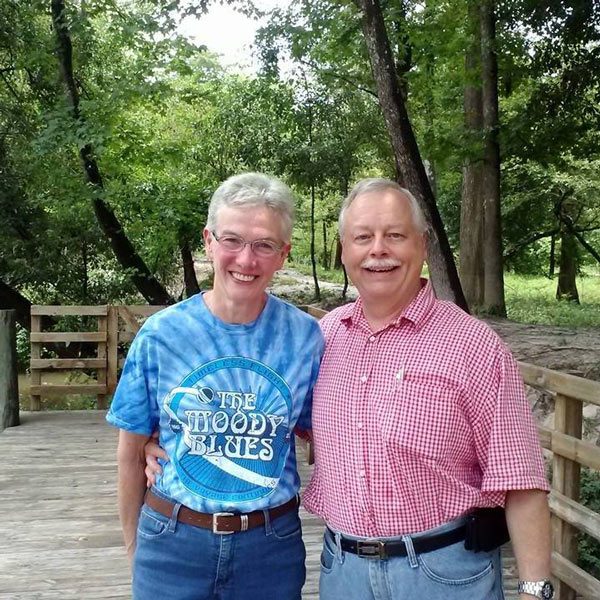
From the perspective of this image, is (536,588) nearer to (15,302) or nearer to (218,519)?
(218,519)

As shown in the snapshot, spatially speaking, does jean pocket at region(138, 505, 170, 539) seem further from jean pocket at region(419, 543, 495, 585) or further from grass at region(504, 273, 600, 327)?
grass at region(504, 273, 600, 327)

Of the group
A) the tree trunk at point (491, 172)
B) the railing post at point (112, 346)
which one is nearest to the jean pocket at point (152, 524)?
the railing post at point (112, 346)

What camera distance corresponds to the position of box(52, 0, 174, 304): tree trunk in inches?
412

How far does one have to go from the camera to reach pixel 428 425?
162cm

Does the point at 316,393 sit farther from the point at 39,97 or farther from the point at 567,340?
the point at 39,97

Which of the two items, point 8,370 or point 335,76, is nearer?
point 8,370

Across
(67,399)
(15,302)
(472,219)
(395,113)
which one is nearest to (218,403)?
(395,113)

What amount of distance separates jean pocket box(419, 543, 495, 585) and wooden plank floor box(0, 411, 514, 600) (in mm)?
1931

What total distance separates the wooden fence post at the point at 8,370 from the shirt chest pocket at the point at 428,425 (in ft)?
17.6

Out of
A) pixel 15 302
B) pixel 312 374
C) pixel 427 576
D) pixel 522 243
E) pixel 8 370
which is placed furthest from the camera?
pixel 522 243

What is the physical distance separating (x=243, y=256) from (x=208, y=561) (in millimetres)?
705

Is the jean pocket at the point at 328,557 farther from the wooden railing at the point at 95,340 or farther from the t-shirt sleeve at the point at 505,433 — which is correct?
the wooden railing at the point at 95,340

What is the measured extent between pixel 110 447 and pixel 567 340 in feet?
16.4

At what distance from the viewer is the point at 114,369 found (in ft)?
25.3
